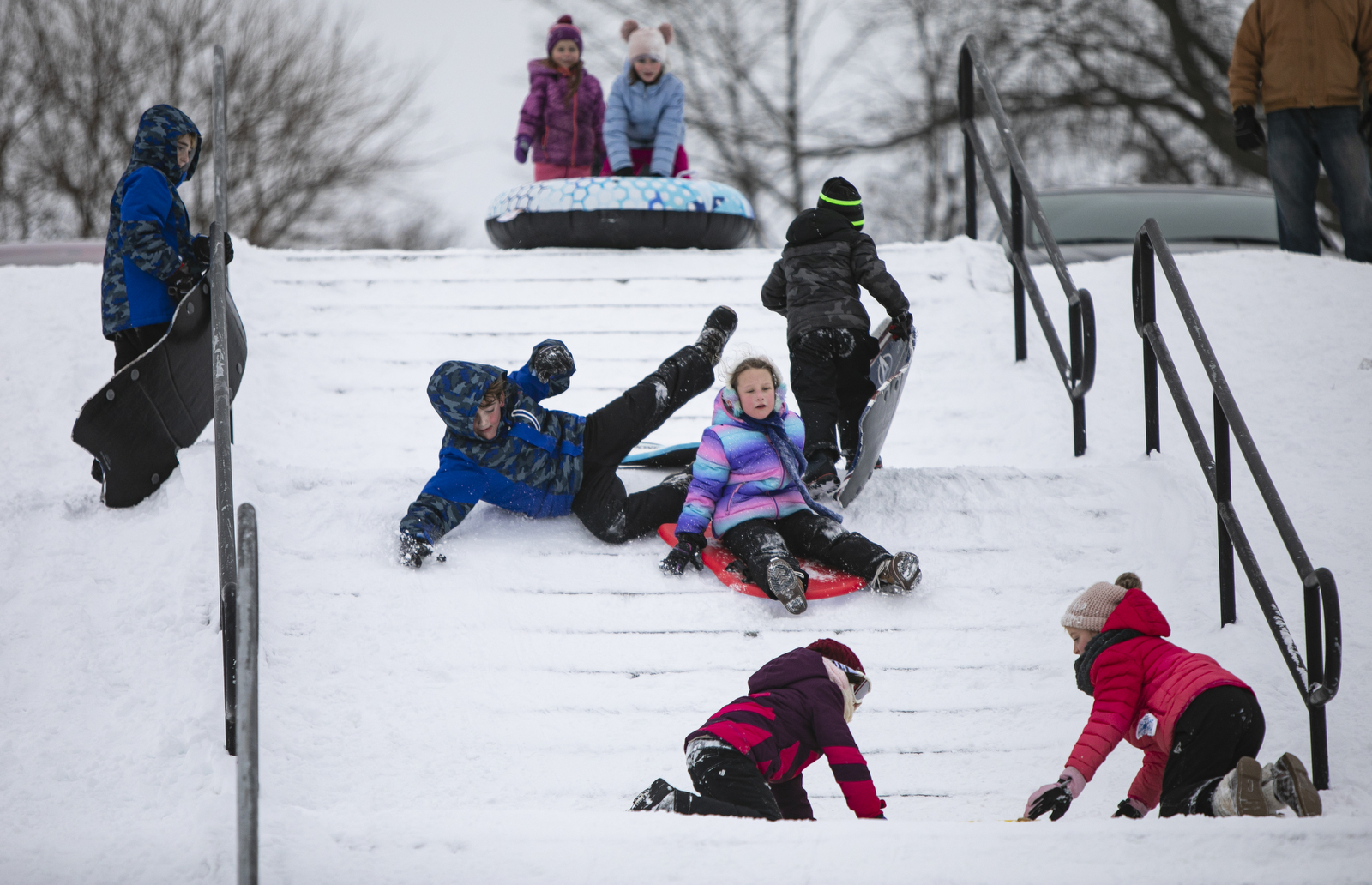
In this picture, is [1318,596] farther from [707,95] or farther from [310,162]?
[707,95]

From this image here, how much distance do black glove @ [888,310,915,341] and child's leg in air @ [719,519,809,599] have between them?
96 centimetres

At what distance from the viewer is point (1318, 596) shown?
3035 millimetres

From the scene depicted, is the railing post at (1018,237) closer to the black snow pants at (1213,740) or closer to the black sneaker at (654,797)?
the black snow pants at (1213,740)

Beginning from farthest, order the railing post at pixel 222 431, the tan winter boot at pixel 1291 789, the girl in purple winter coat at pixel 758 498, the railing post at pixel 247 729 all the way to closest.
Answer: the girl in purple winter coat at pixel 758 498, the railing post at pixel 222 431, the tan winter boot at pixel 1291 789, the railing post at pixel 247 729

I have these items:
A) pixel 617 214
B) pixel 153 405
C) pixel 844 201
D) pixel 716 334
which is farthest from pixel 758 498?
pixel 617 214

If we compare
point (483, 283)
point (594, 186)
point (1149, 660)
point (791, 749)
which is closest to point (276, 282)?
point (483, 283)

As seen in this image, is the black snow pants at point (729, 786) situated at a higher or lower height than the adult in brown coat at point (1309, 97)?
lower

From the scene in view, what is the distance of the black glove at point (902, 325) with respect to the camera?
4520 millimetres

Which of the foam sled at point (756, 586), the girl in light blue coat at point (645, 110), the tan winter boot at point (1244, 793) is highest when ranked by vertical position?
the girl in light blue coat at point (645, 110)

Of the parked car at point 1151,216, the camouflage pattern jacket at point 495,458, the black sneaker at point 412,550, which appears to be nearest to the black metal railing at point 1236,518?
the camouflage pattern jacket at point 495,458

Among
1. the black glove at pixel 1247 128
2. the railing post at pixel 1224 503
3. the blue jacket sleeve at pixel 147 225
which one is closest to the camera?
the railing post at pixel 1224 503

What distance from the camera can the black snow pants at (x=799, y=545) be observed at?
3.90m

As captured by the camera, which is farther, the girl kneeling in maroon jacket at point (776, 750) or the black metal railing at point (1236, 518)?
the black metal railing at point (1236, 518)

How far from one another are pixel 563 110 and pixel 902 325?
4060 millimetres
